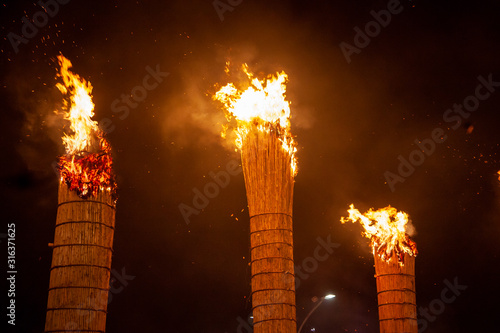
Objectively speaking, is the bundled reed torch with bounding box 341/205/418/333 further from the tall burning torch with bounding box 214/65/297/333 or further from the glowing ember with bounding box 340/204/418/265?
the tall burning torch with bounding box 214/65/297/333

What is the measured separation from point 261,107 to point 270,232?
2951mm

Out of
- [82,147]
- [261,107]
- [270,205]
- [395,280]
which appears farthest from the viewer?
[395,280]

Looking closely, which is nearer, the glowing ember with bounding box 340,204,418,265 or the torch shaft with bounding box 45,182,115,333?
the torch shaft with bounding box 45,182,115,333

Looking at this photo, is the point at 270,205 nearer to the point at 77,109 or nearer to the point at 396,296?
the point at 77,109

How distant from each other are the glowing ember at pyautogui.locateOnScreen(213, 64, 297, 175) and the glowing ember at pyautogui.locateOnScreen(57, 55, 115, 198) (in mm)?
3050

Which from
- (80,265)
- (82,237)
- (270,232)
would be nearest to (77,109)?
(82,237)

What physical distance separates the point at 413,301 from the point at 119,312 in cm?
1539

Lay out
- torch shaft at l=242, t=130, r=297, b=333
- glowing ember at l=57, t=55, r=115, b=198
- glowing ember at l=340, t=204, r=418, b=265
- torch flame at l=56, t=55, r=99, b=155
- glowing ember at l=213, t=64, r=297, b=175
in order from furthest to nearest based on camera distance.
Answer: glowing ember at l=340, t=204, r=418, b=265 < glowing ember at l=213, t=64, r=297, b=175 < torch shaft at l=242, t=130, r=297, b=333 < torch flame at l=56, t=55, r=99, b=155 < glowing ember at l=57, t=55, r=115, b=198

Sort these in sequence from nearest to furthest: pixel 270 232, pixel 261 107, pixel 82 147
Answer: pixel 82 147
pixel 270 232
pixel 261 107

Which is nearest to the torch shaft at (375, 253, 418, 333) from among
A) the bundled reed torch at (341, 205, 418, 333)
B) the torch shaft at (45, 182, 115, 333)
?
the bundled reed torch at (341, 205, 418, 333)

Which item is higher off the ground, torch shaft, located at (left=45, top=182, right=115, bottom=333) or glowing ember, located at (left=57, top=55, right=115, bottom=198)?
glowing ember, located at (left=57, top=55, right=115, bottom=198)

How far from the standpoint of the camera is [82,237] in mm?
8828

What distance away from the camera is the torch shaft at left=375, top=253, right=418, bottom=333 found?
13.4m

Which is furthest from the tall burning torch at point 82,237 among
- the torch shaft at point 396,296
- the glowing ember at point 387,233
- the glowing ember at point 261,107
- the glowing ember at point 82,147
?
the glowing ember at point 387,233
